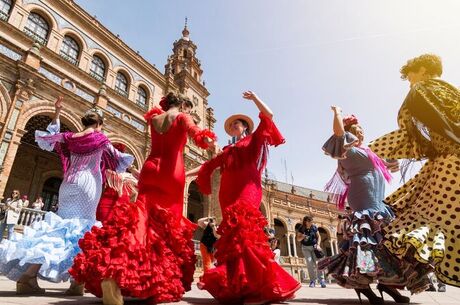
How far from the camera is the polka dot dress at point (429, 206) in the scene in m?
1.83

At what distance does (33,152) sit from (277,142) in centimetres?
1644

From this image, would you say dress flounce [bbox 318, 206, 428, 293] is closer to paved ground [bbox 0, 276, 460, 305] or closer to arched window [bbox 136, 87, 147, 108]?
paved ground [bbox 0, 276, 460, 305]

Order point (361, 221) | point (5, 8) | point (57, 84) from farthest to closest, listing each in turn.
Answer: point (5, 8), point (57, 84), point (361, 221)

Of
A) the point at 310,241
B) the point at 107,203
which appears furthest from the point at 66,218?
the point at 310,241

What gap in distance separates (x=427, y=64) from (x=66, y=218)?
380 centimetres

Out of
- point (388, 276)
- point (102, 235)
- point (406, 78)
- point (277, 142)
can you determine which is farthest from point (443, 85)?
point (102, 235)

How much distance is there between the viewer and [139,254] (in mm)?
1940

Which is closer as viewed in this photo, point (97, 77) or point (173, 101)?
point (173, 101)

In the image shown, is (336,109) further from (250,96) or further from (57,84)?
(57,84)

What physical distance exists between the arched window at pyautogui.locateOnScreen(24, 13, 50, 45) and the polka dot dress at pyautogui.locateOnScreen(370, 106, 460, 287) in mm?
15491

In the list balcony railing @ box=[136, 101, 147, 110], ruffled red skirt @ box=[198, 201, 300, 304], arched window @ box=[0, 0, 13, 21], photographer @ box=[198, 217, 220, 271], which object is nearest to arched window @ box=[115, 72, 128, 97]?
balcony railing @ box=[136, 101, 147, 110]

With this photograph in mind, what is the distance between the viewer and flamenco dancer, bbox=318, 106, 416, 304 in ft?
7.66

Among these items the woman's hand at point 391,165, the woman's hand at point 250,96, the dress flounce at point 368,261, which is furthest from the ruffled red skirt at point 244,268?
the woman's hand at point 391,165

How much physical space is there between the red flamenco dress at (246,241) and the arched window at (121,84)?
15.6 meters
